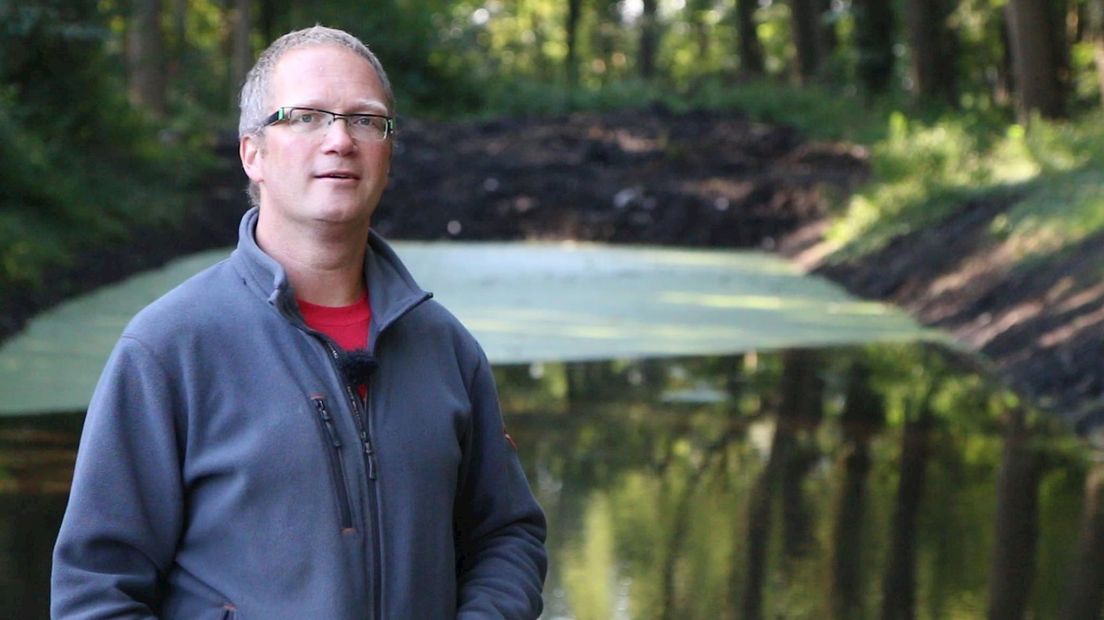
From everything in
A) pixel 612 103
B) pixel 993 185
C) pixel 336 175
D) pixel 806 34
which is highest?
pixel 806 34

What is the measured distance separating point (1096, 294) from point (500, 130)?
20384 mm

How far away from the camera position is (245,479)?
8.31 feet

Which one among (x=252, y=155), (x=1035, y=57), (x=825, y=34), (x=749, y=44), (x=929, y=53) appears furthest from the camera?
(x=749, y=44)

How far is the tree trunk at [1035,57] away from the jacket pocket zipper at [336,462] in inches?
842

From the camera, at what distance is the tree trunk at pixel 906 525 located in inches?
245

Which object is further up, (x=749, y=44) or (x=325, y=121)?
(x=749, y=44)

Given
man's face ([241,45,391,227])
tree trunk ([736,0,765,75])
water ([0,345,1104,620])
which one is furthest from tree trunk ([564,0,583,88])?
man's face ([241,45,391,227])

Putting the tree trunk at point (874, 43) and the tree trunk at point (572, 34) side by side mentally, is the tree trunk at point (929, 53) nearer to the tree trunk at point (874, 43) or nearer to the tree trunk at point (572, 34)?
the tree trunk at point (874, 43)

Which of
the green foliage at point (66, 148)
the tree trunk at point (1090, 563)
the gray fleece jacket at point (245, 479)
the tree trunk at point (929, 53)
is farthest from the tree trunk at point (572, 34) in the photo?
the gray fleece jacket at point (245, 479)

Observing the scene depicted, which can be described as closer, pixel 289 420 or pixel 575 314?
pixel 289 420

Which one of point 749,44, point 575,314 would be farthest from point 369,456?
point 749,44

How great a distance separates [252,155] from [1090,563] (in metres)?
4.71

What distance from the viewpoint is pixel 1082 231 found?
13.6 meters

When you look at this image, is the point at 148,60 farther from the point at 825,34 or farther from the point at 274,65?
the point at 274,65
